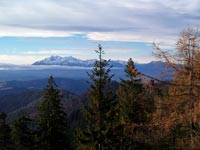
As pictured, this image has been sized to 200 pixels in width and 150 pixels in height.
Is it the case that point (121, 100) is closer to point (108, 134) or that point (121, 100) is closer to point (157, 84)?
point (108, 134)

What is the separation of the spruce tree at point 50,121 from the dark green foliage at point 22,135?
20.6 ft

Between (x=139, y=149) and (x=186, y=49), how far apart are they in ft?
75.0

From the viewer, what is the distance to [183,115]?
1193 cm

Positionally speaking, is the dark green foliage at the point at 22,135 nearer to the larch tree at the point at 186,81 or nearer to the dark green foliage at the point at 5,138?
the dark green foliage at the point at 5,138

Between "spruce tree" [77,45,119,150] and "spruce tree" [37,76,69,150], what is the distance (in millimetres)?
9067

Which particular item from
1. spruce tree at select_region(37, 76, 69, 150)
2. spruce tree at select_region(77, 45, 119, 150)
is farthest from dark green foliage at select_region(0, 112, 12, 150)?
spruce tree at select_region(77, 45, 119, 150)

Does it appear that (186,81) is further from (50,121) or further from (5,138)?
(5,138)

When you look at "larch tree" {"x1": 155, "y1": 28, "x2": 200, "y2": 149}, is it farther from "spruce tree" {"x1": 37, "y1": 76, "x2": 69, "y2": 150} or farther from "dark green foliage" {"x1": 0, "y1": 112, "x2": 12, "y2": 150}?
"dark green foliage" {"x1": 0, "y1": 112, "x2": 12, "y2": 150}

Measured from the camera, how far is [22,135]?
44156mm

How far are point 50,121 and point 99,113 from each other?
10.4 meters

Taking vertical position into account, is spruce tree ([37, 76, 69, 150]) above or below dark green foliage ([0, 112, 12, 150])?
above

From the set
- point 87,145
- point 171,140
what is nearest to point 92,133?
point 87,145

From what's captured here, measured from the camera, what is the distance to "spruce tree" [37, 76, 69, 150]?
1474 inches

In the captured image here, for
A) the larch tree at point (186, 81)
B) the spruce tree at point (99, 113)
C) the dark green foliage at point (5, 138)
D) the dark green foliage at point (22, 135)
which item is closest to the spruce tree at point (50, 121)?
the dark green foliage at point (22, 135)
